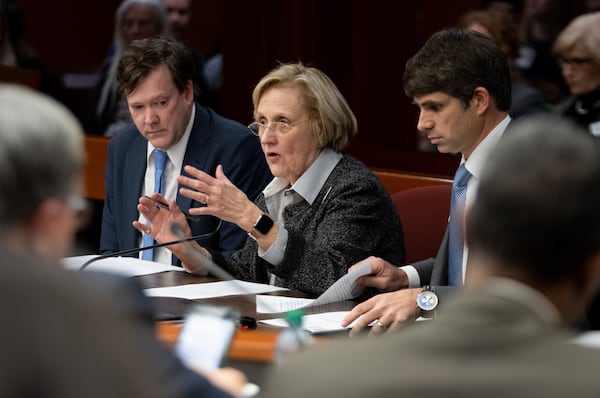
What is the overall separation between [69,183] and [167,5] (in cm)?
539

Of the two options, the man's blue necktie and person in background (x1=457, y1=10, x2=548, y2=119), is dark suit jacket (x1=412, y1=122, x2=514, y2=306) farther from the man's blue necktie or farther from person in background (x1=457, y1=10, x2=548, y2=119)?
person in background (x1=457, y1=10, x2=548, y2=119)

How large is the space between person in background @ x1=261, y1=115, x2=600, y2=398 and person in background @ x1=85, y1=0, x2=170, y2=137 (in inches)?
189

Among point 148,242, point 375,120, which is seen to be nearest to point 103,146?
point 375,120

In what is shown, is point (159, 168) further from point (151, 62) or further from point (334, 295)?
point (334, 295)

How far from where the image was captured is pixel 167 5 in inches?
274

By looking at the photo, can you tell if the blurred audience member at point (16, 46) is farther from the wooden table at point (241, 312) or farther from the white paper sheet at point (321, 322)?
the white paper sheet at point (321, 322)

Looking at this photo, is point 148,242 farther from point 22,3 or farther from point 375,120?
point 22,3

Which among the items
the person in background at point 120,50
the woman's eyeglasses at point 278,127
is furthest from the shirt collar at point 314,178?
the person in background at point 120,50

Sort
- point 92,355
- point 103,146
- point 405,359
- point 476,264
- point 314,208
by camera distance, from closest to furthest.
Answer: point 92,355, point 405,359, point 476,264, point 314,208, point 103,146

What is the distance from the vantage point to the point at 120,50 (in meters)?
6.31

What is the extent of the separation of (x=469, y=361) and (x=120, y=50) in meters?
5.05

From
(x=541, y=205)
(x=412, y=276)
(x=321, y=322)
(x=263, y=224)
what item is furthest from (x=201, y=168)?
(x=541, y=205)

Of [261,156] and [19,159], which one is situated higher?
[19,159]

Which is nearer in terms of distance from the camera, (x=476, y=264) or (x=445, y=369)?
(x=445, y=369)
